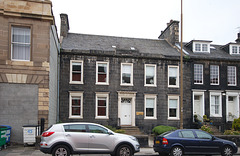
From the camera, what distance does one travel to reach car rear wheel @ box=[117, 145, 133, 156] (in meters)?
11.3

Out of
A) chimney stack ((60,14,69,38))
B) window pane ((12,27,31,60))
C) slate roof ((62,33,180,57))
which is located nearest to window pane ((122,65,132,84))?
slate roof ((62,33,180,57))

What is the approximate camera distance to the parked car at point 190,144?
488 inches

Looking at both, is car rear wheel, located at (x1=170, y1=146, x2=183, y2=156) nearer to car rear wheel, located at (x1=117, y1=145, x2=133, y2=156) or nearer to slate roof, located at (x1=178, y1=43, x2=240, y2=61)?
car rear wheel, located at (x1=117, y1=145, x2=133, y2=156)

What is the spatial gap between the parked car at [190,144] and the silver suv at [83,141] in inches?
66.6

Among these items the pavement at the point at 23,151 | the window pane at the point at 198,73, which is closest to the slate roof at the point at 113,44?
the window pane at the point at 198,73

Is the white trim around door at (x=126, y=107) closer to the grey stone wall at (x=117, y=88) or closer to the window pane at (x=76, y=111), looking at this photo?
the grey stone wall at (x=117, y=88)

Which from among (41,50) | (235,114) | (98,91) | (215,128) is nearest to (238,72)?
(235,114)

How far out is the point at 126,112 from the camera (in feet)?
76.6

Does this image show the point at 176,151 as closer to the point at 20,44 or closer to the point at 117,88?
the point at 20,44

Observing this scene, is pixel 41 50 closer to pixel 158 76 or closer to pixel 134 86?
pixel 134 86

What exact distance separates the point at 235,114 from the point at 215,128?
3.32 m

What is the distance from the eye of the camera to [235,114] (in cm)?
2558

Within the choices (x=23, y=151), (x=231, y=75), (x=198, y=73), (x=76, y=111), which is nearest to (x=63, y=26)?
(x=76, y=111)

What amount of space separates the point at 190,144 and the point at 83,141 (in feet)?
17.6
